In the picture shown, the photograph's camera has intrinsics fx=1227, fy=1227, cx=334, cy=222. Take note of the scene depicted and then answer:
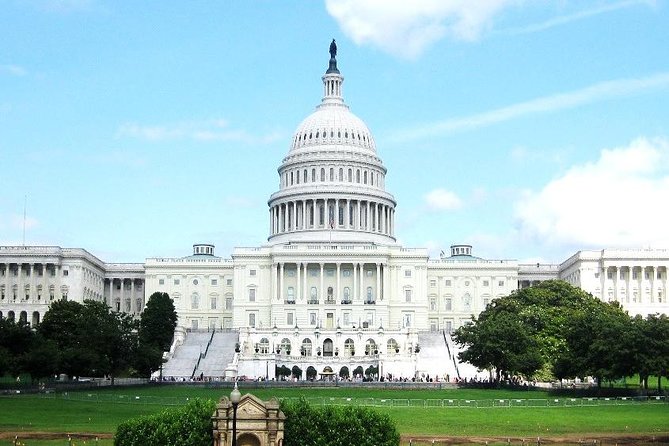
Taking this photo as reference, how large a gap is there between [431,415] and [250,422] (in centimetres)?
3015

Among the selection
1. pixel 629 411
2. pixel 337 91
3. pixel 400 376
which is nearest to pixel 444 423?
pixel 629 411

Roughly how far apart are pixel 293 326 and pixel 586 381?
157 ft

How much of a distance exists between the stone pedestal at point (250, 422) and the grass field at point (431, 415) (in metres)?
12.8

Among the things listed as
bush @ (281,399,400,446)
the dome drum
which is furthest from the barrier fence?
the dome drum

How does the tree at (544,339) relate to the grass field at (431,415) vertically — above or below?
above

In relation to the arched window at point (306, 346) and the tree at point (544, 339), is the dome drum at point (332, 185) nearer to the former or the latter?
the arched window at point (306, 346)

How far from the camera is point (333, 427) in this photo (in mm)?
48062

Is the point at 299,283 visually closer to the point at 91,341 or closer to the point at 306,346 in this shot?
the point at 306,346

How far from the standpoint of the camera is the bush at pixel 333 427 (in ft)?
157

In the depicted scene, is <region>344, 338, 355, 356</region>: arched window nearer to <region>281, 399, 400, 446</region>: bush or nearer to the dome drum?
the dome drum

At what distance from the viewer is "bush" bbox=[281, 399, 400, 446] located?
47.7 metres

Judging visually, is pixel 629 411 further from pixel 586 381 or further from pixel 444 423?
pixel 586 381

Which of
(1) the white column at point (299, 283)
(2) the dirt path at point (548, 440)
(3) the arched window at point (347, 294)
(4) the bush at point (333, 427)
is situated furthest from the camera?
(3) the arched window at point (347, 294)

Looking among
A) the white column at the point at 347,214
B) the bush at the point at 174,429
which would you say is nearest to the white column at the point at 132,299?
the white column at the point at 347,214
